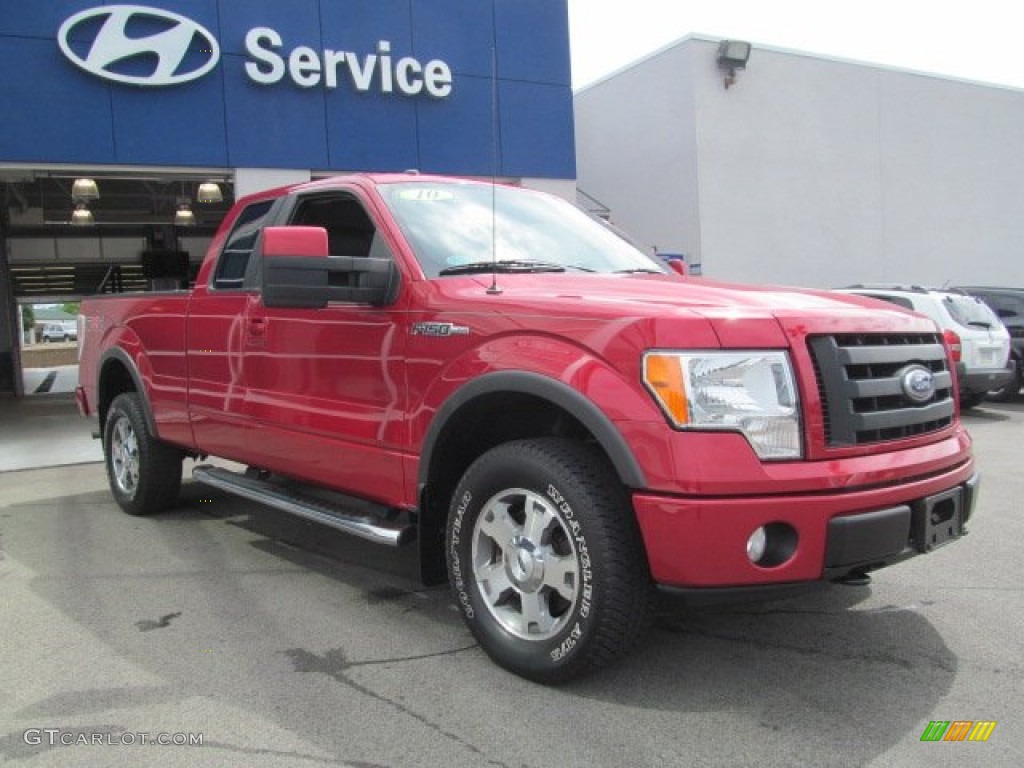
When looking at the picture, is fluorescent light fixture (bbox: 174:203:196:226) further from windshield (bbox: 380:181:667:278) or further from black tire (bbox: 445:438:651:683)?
black tire (bbox: 445:438:651:683)

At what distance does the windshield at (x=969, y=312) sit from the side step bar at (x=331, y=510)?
31.3ft

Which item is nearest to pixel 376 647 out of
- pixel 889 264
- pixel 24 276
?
pixel 889 264

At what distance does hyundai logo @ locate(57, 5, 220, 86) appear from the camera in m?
10.9

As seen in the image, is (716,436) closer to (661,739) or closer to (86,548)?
(661,739)

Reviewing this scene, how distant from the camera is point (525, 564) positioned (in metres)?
3.26

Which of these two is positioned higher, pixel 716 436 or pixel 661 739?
pixel 716 436

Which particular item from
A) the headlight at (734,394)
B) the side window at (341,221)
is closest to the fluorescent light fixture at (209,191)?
the side window at (341,221)

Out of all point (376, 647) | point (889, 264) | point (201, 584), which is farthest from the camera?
point (889, 264)

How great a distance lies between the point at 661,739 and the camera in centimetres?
284

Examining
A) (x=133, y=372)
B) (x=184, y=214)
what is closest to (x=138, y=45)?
(x=133, y=372)

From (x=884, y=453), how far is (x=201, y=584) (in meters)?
3.50

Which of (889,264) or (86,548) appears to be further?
(889,264)

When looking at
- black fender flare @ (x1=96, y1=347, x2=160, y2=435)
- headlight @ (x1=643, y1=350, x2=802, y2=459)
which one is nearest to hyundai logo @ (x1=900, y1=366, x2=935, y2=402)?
headlight @ (x1=643, y1=350, x2=802, y2=459)

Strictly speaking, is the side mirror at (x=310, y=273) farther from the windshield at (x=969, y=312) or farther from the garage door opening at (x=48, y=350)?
the windshield at (x=969, y=312)
